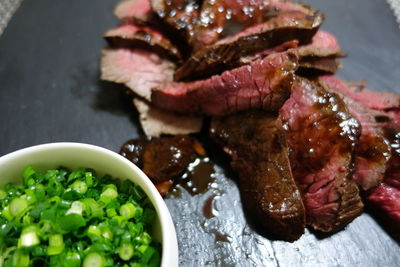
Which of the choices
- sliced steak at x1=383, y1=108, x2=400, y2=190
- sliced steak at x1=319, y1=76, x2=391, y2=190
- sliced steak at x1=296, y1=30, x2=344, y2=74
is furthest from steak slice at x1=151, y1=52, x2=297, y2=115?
sliced steak at x1=383, y1=108, x2=400, y2=190

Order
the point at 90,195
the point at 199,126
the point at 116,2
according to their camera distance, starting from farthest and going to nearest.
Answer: the point at 116,2 < the point at 199,126 < the point at 90,195

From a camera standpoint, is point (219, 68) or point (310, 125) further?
point (219, 68)

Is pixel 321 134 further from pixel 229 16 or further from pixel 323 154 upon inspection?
pixel 229 16

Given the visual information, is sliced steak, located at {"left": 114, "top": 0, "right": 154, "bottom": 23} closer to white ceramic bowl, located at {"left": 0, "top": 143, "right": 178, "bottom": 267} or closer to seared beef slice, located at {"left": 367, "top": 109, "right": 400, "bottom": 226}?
white ceramic bowl, located at {"left": 0, "top": 143, "right": 178, "bottom": 267}

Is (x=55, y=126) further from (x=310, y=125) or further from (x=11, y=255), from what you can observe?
(x=310, y=125)

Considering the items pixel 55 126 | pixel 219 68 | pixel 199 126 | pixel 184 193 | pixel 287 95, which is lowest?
pixel 55 126

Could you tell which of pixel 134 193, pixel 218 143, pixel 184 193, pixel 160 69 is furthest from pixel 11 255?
pixel 160 69

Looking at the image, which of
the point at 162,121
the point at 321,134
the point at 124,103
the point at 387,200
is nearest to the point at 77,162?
the point at 162,121
